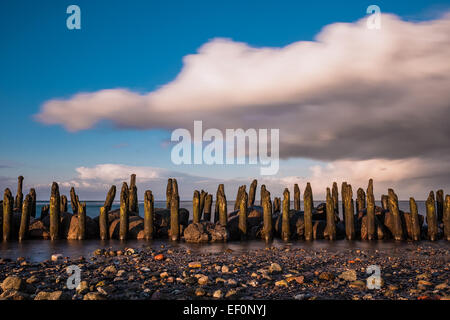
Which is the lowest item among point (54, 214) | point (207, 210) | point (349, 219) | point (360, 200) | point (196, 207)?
point (349, 219)

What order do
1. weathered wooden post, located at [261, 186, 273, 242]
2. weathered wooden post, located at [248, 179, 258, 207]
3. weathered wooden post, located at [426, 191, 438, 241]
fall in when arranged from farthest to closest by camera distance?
weathered wooden post, located at [248, 179, 258, 207] → weathered wooden post, located at [426, 191, 438, 241] → weathered wooden post, located at [261, 186, 273, 242]

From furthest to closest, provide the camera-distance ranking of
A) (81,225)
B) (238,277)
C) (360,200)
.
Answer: (360,200)
(81,225)
(238,277)

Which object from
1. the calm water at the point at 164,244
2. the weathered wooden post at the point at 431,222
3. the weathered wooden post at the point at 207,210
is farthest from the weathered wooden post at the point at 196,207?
the weathered wooden post at the point at 431,222

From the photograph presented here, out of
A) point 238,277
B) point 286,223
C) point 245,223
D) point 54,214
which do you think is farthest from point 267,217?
point 54,214

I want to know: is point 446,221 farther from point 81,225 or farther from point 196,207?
point 81,225

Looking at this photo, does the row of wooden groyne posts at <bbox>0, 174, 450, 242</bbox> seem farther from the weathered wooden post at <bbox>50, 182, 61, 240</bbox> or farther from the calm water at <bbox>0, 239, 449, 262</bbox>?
the calm water at <bbox>0, 239, 449, 262</bbox>

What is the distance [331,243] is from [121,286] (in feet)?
47.7

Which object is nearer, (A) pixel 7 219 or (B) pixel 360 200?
(A) pixel 7 219

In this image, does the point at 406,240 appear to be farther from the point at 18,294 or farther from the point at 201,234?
the point at 18,294

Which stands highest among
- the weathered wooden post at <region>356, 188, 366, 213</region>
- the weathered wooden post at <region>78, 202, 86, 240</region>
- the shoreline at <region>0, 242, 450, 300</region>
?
the weathered wooden post at <region>356, 188, 366, 213</region>

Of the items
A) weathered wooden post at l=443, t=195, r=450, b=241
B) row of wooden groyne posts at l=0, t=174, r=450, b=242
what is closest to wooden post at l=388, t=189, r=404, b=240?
row of wooden groyne posts at l=0, t=174, r=450, b=242

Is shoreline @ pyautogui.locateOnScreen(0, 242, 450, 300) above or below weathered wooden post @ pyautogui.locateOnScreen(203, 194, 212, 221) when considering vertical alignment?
below

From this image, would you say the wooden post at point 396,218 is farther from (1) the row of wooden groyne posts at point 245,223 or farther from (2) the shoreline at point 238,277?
(2) the shoreline at point 238,277
